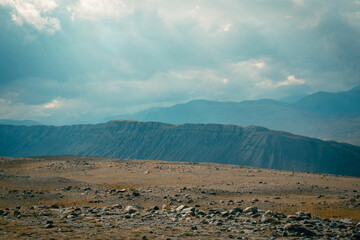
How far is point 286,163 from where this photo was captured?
183500 mm

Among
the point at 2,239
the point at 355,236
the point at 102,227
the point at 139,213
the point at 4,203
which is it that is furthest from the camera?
the point at 4,203

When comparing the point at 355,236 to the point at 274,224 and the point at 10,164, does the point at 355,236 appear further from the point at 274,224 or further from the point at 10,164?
the point at 10,164

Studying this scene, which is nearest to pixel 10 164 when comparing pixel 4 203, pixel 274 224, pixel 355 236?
pixel 4 203

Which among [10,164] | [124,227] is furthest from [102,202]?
[10,164]

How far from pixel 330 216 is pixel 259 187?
1222cm

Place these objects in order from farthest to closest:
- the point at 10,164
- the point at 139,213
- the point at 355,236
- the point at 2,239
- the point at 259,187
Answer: the point at 10,164
the point at 259,187
the point at 139,213
the point at 355,236
the point at 2,239

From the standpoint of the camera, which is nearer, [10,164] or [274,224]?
[274,224]

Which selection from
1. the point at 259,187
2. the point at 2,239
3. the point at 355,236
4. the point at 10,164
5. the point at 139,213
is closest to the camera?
the point at 2,239

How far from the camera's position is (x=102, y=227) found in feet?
49.5

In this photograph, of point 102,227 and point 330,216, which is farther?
point 330,216

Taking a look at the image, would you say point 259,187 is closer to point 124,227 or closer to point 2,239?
point 124,227

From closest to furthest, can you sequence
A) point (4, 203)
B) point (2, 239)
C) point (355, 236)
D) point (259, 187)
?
point (2, 239), point (355, 236), point (4, 203), point (259, 187)

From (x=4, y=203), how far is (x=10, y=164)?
143ft

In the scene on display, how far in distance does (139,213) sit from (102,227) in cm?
404
